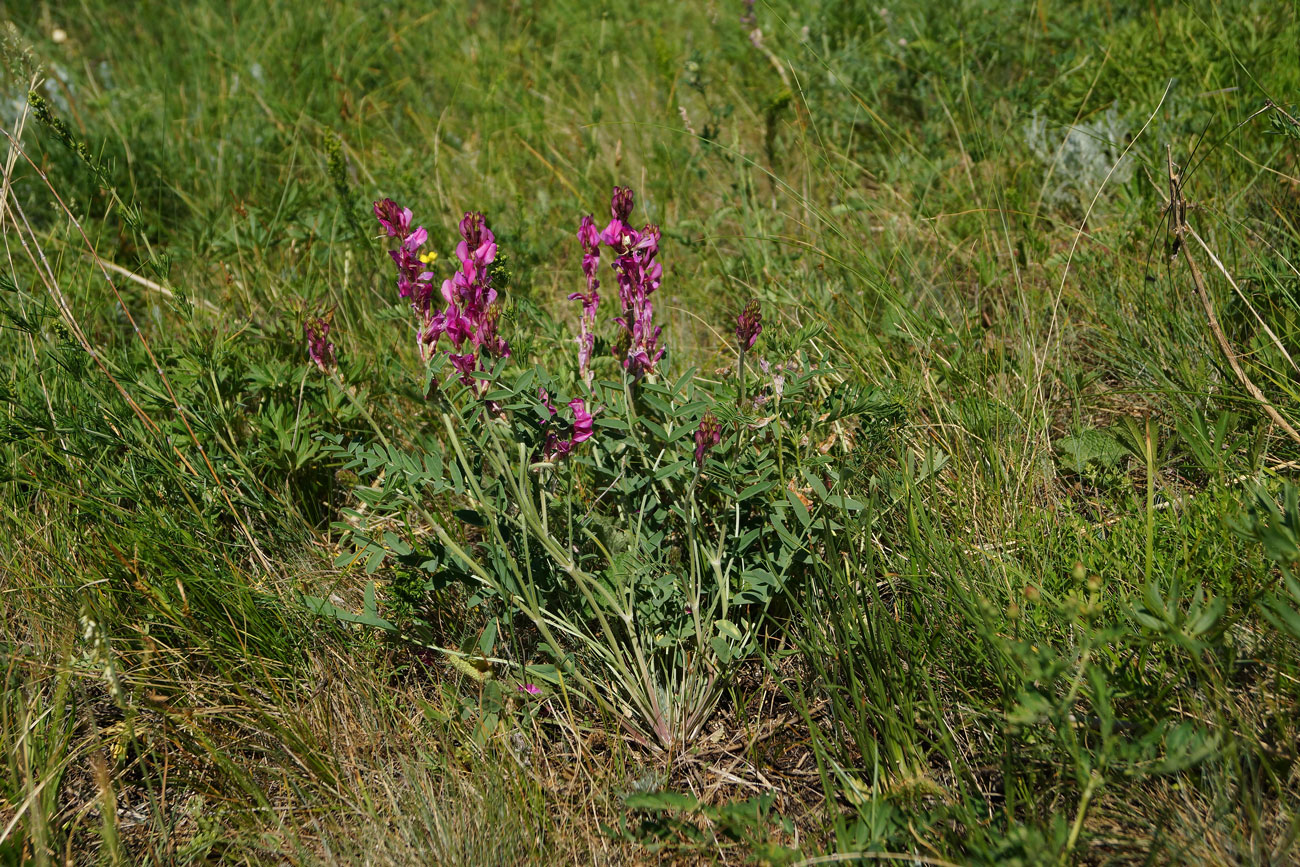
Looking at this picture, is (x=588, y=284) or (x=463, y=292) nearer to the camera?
(x=463, y=292)

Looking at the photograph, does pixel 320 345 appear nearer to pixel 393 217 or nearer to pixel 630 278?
pixel 393 217

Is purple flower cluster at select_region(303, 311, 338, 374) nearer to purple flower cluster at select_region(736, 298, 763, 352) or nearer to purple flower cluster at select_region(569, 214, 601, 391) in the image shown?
purple flower cluster at select_region(569, 214, 601, 391)

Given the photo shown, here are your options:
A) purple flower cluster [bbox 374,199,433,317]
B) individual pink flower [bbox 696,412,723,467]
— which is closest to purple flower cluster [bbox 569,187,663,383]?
individual pink flower [bbox 696,412,723,467]

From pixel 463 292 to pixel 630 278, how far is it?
0.34 metres

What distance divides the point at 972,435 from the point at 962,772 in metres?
0.79

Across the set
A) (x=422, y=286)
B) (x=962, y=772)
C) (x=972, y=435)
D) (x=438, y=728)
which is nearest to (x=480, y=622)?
(x=438, y=728)

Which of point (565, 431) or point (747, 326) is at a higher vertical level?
point (747, 326)

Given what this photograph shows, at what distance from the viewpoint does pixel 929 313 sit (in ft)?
8.18

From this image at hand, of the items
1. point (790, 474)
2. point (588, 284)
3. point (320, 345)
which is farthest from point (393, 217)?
point (790, 474)

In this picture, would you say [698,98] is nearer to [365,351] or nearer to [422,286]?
[365,351]

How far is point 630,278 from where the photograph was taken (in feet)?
6.04

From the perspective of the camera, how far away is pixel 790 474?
191cm

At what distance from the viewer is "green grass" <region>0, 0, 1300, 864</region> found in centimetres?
153

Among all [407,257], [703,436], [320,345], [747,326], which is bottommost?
[703,436]
